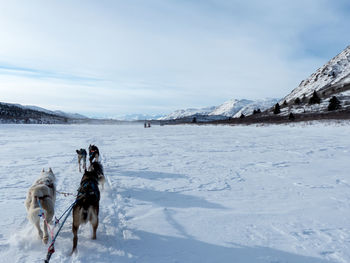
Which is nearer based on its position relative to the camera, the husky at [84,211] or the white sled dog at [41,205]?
the husky at [84,211]

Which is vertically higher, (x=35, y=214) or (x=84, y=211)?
(x=84, y=211)

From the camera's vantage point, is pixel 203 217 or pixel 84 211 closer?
pixel 84 211

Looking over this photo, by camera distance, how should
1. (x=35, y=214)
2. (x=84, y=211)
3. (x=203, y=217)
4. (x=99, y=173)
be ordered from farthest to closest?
(x=99, y=173), (x=203, y=217), (x=35, y=214), (x=84, y=211)

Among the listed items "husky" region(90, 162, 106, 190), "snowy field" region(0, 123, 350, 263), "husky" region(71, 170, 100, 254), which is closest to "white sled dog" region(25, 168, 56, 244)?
"snowy field" region(0, 123, 350, 263)

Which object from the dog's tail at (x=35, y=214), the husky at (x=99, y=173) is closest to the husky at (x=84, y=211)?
the dog's tail at (x=35, y=214)

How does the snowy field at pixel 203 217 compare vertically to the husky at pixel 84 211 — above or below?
below

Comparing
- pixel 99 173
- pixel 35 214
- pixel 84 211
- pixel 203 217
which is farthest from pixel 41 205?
pixel 203 217

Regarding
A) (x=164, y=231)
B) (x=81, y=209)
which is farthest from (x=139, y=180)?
(x=81, y=209)

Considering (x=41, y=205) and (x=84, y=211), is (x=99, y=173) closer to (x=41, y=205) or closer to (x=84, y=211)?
(x=41, y=205)

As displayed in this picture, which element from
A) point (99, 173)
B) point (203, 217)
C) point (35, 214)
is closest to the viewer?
point (35, 214)

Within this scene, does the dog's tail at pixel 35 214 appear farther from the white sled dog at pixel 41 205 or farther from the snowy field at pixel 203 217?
the snowy field at pixel 203 217

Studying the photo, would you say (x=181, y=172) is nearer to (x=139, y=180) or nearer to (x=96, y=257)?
(x=139, y=180)

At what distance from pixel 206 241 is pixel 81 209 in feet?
7.29

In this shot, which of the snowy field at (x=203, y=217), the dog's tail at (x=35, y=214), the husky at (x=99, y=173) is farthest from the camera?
the husky at (x=99, y=173)
